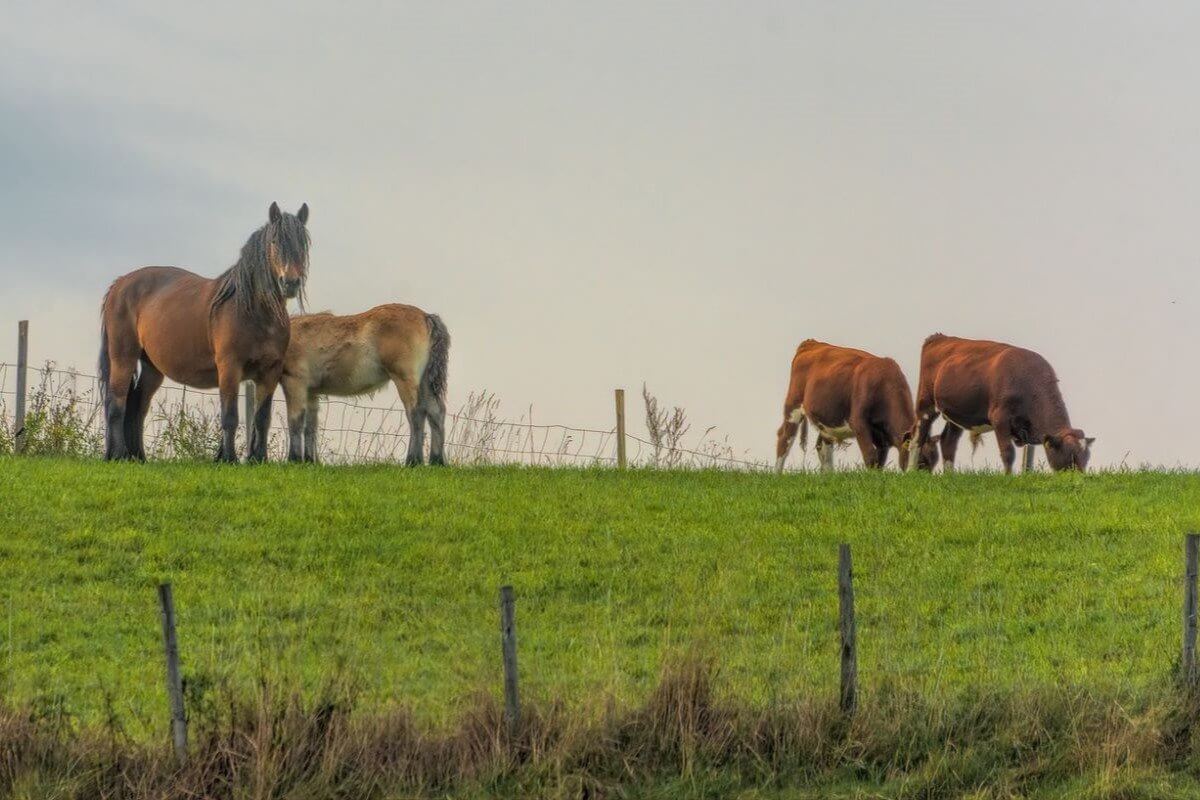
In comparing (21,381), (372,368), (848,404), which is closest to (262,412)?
(372,368)

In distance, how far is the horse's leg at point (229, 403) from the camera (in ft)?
60.8

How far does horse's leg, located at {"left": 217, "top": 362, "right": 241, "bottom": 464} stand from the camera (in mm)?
18547

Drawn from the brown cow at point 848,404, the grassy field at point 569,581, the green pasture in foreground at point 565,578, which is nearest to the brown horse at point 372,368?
the grassy field at point 569,581

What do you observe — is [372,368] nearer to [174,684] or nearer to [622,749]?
[174,684]

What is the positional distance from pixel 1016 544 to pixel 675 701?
8.02 meters

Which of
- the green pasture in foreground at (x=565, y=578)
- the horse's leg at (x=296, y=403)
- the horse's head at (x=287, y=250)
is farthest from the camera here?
the horse's leg at (x=296, y=403)

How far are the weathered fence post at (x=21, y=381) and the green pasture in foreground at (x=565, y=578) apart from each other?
13.4 ft

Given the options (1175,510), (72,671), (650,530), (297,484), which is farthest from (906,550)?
(72,671)

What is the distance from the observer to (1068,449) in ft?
73.6

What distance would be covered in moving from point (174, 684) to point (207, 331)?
1201cm

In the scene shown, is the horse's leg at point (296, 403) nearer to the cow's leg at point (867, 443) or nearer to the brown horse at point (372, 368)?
the brown horse at point (372, 368)

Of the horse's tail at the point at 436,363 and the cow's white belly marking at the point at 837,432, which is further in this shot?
the cow's white belly marking at the point at 837,432

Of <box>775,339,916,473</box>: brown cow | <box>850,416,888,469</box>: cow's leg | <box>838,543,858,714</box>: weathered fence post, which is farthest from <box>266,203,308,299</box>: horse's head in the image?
<box>838,543,858,714</box>: weathered fence post

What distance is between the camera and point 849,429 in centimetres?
2594
